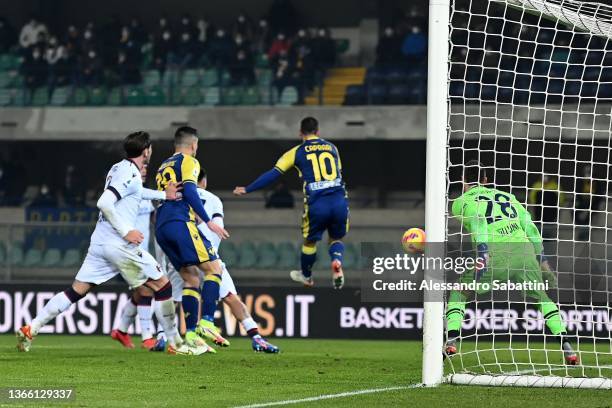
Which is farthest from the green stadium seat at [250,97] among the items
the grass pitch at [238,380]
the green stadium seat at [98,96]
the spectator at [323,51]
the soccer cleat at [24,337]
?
the soccer cleat at [24,337]

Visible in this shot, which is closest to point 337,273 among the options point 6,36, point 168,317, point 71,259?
point 168,317

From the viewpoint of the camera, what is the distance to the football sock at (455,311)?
378 inches

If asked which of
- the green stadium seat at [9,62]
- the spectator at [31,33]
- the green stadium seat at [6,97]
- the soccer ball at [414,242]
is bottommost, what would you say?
the soccer ball at [414,242]

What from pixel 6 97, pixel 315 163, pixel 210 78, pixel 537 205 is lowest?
pixel 537 205

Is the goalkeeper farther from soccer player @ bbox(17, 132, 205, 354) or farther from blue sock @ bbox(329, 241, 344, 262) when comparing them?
blue sock @ bbox(329, 241, 344, 262)

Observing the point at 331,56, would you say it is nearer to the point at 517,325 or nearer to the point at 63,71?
the point at 63,71

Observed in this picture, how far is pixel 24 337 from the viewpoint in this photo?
420 inches

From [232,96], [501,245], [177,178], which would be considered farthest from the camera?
[232,96]

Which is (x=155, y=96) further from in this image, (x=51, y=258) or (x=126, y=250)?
(x=126, y=250)

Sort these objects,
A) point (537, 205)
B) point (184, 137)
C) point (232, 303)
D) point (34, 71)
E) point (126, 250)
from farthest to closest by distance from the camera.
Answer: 1. point (34, 71)
2. point (232, 303)
3. point (184, 137)
4. point (126, 250)
5. point (537, 205)

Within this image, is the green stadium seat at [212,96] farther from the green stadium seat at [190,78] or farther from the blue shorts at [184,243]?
the blue shorts at [184,243]

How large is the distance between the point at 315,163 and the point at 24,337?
358 cm

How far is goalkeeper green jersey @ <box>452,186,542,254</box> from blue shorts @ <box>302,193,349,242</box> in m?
3.26

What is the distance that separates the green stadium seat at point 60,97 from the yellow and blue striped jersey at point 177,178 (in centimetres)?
1467
